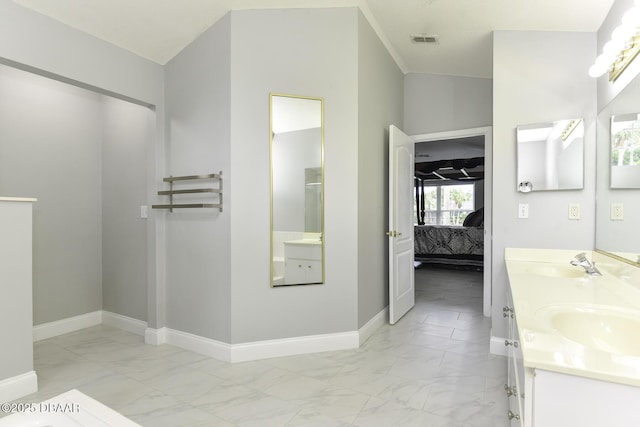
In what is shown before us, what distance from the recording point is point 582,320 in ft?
4.18

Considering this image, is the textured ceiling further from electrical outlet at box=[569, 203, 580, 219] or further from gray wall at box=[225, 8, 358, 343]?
electrical outlet at box=[569, 203, 580, 219]

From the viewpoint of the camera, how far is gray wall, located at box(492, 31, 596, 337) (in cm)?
241

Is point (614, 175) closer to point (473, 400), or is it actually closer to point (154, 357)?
point (473, 400)

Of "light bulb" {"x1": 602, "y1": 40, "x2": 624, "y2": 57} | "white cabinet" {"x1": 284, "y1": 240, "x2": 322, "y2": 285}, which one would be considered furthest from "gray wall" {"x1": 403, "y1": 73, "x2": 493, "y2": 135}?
"white cabinet" {"x1": 284, "y1": 240, "x2": 322, "y2": 285}

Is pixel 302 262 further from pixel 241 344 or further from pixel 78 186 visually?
pixel 78 186

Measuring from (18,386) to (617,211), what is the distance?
372 centimetres

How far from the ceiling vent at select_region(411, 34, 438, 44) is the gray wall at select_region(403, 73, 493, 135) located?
2.68 ft

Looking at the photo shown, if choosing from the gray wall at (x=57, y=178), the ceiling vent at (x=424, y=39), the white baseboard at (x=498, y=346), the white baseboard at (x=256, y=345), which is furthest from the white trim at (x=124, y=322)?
the ceiling vent at (x=424, y=39)

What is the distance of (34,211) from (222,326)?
6.94ft

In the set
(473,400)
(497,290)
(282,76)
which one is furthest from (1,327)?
(497,290)

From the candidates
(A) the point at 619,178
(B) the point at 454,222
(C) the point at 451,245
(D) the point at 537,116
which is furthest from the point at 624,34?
(B) the point at 454,222

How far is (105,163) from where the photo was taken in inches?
140

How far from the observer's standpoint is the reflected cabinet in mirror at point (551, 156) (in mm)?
2383

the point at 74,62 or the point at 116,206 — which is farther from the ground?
the point at 74,62
